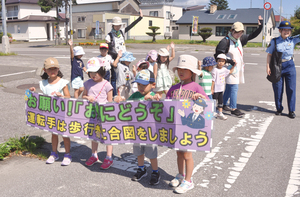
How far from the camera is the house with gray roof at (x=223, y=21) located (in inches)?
2002

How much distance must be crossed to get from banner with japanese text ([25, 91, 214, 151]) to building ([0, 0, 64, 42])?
5286 centimetres

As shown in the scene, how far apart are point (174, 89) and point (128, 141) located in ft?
3.13

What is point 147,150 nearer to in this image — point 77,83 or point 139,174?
point 139,174

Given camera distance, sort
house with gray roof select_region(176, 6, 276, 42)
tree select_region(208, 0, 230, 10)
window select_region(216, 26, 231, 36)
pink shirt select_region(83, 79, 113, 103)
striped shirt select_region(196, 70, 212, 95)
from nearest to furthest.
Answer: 1. pink shirt select_region(83, 79, 113, 103)
2. striped shirt select_region(196, 70, 212, 95)
3. house with gray roof select_region(176, 6, 276, 42)
4. window select_region(216, 26, 231, 36)
5. tree select_region(208, 0, 230, 10)

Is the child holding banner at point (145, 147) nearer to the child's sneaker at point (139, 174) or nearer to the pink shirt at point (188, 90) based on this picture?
the child's sneaker at point (139, 174)

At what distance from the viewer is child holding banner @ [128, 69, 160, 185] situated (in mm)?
3998

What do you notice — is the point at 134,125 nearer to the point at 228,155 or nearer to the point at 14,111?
the point at 228,155

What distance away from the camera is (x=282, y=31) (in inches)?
281

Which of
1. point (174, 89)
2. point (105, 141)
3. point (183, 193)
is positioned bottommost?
point (183, 193)

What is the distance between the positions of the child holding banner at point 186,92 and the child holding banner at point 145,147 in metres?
0.25

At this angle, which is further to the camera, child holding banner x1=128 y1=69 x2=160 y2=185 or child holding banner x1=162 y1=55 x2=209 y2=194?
child holding banner x1=128 y1=69 x2=160 y2=185

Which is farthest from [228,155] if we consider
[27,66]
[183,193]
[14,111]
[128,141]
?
[27,66]

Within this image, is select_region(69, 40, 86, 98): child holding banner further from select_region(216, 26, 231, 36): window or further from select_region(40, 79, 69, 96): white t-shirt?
select_region(216, 26, 231, 36): window

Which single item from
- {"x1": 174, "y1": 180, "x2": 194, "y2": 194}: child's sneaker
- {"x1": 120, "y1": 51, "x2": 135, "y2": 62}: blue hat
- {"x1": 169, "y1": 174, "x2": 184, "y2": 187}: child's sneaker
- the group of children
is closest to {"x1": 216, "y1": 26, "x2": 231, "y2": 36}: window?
the group of children
